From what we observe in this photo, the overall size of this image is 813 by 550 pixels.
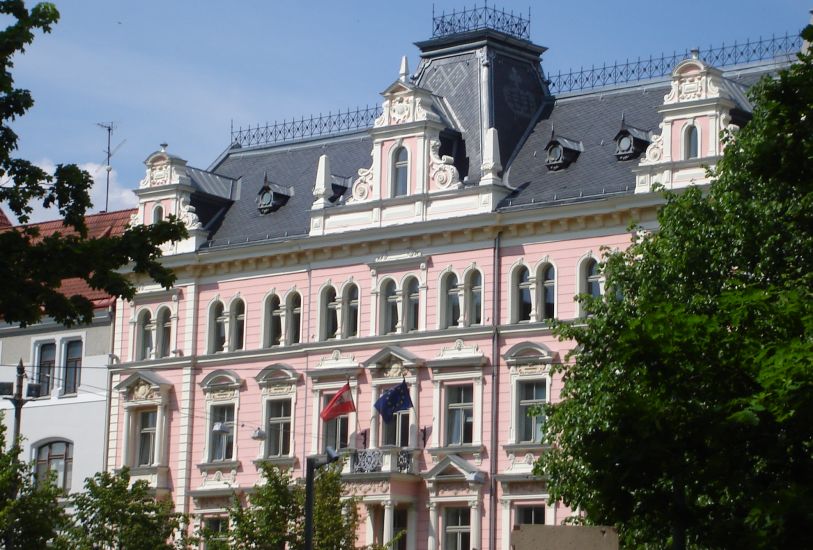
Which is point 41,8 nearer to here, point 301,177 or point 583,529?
point 583,529

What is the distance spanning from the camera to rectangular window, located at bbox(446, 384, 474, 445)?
197ft

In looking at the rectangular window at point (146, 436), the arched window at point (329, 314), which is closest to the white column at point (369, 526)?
the arched window at point (329, 314)

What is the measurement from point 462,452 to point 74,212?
29.1 metres

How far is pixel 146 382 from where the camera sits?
67500 millimetres

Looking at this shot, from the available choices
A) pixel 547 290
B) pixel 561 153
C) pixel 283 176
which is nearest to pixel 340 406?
pixel 547 290

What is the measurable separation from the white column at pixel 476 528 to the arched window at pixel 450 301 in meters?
5.44

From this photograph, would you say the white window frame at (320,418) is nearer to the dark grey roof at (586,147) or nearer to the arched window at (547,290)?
the arched window at (547,290)

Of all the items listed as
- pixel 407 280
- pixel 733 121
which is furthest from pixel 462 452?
pixel 733 121

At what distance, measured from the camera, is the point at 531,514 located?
58156 mm

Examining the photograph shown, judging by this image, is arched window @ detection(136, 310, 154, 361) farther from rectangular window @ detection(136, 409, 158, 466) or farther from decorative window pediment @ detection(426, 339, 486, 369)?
decorative window pediment @ detection(426, 339, 486, 369)

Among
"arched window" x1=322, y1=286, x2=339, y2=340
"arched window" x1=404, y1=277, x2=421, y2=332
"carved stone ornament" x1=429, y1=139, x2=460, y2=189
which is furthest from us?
"arched window" x1=322, y1=286, x2=339, y2=340

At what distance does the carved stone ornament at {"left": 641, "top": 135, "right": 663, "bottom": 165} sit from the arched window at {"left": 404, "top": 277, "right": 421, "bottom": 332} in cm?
840

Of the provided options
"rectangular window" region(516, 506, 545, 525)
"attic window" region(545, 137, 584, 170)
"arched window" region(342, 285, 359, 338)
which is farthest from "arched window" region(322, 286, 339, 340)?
"rectangular window" region(516, 506, 545, 525)

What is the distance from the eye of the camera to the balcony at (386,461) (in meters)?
60.1
